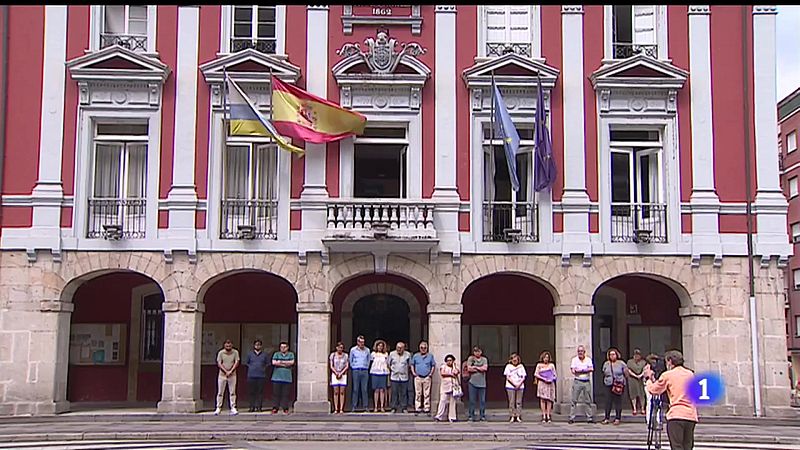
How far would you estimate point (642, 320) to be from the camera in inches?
901

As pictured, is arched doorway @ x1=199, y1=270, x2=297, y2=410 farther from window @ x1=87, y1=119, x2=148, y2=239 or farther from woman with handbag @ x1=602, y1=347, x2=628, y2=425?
woman with handbag @ x1=602, y1=347, x2=628, y2=425

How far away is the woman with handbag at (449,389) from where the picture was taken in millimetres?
18406

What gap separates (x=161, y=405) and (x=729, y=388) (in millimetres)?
11825

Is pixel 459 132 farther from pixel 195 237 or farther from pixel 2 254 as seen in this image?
pixel 2 254

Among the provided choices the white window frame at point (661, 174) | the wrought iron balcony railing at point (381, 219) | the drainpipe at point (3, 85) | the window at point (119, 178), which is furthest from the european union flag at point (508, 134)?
the drainpipe at point (3, 85)

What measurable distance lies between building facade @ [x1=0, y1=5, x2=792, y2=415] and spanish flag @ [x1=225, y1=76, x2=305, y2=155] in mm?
376

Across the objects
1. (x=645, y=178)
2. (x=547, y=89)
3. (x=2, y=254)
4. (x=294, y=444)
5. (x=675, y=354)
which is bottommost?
(x=294, y=444)

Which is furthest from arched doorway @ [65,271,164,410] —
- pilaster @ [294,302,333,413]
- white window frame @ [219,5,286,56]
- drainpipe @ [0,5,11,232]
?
white window frame @ [219,5,286,56]

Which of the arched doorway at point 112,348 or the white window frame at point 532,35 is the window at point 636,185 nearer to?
the white window frame at point 532,35

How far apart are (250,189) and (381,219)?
3.05 metres

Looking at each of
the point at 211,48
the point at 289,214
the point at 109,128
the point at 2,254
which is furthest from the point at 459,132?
the point at 2,254

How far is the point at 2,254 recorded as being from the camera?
764 inches

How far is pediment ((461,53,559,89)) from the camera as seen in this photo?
2000 centimetres

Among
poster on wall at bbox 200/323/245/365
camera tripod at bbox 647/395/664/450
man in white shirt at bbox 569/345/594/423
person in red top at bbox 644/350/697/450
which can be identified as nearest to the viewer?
person in red top at bbox 644/350/697/450
